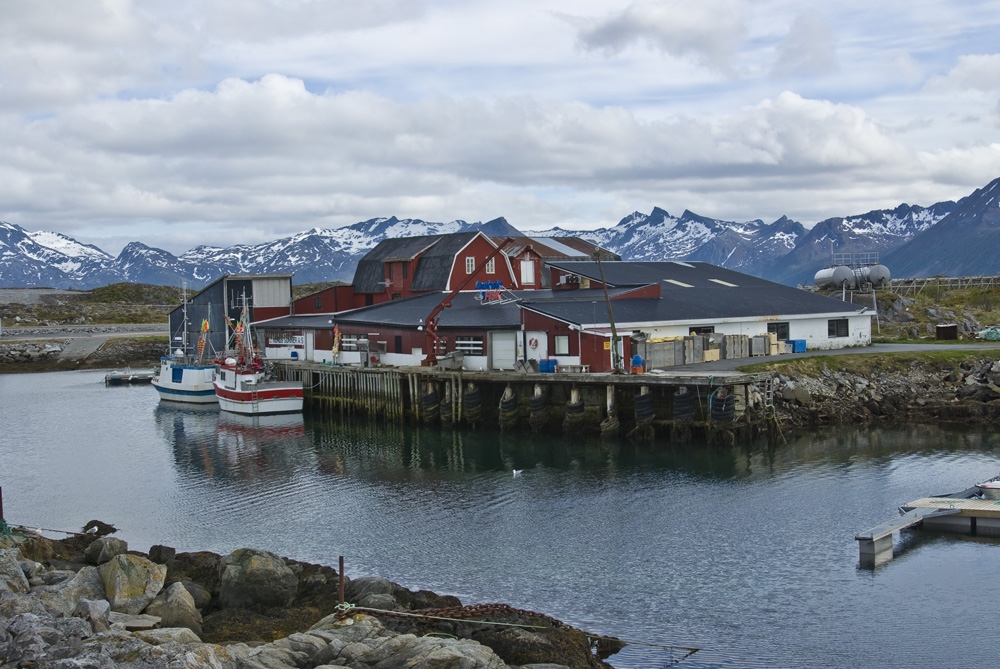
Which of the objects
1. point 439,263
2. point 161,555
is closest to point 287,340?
point 439,263

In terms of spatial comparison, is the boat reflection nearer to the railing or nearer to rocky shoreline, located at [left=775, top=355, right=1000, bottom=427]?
rocky shoreline, located at [left=775, top=355, right=1000, bottom=427]

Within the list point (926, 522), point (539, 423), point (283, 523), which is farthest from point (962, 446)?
point (283, 523)

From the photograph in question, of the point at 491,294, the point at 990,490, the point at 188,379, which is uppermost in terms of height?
the point at 491,294

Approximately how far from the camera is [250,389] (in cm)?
5756

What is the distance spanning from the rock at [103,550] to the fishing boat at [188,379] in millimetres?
37895

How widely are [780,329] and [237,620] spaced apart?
37.7 meters

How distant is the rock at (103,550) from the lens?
88.9ft

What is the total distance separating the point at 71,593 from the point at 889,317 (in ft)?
200

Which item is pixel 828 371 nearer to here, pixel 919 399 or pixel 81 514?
pixel 919 399

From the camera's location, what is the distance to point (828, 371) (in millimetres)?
48625

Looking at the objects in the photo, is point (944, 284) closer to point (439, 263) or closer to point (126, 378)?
point (439, 263)

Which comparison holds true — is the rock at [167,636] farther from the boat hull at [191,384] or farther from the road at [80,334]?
the road at [80,334]

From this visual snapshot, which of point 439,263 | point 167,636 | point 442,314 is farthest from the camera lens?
point 439,263

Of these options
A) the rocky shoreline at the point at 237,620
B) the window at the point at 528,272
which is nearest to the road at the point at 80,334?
the window at the point at 528,272
